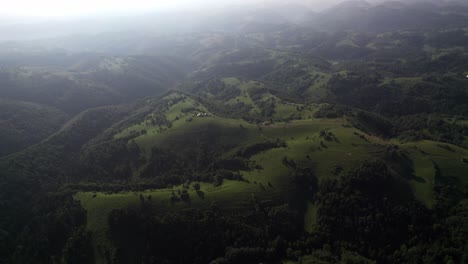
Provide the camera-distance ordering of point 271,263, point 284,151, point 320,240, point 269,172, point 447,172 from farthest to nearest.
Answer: point 284,151, point 269,172, point 447,172, point 320,240, point 271,263

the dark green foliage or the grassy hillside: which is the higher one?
the grassy hillside

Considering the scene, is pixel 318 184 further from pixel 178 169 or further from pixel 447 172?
pixel 178 169

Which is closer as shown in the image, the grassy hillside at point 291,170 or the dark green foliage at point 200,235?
the dark green foliage at point 200,235

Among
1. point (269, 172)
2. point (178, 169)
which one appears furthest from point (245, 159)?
point (178, 169)

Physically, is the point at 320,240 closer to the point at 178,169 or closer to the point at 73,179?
the point at 178,169

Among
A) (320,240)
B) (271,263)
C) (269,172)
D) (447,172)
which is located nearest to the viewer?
(271,263)

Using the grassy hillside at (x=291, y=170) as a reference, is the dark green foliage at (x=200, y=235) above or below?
below

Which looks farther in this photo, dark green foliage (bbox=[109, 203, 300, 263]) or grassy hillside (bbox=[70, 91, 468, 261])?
grassy hillside (bbox=[70, 91, 468, 261])

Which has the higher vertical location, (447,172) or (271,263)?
(447,172)

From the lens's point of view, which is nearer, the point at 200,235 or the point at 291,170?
the point at 200,235

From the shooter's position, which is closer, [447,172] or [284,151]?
[447,172]

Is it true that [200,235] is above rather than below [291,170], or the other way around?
below
